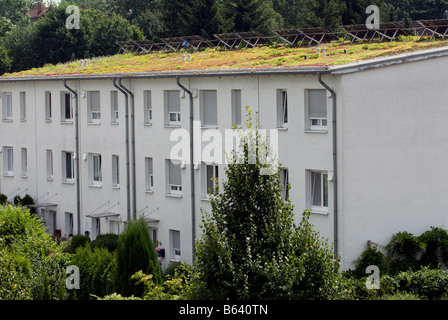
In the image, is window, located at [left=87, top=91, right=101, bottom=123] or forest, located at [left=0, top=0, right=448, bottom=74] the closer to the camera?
window, located at [left=87, top=91, right=101, bottom=123]

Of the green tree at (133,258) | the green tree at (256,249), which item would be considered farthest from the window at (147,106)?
the green tree at (256,249)

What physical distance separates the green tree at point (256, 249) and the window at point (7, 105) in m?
29.7

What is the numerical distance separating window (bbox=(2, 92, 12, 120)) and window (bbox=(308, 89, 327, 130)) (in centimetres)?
2145

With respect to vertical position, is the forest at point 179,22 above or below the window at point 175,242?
above

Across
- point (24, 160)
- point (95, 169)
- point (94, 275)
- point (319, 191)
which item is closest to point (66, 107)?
point (95, 169)

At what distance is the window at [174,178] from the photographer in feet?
112

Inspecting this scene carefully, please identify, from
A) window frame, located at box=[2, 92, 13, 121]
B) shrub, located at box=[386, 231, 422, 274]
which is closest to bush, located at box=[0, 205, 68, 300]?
shrub, located at box=[386, 231, 422, 274]

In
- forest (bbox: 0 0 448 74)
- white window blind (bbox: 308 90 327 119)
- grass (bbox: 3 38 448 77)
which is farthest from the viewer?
forest (bbox: 0 0 448 74)

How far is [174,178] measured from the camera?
3453 cm

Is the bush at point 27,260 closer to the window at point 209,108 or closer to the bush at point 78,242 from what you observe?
the bush at point 78,242

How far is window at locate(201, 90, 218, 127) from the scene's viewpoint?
32.5 metres

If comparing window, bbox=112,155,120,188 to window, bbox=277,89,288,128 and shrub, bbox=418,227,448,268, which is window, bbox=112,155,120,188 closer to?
window, bbox=277,89,288,128

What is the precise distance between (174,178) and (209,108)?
352 cm

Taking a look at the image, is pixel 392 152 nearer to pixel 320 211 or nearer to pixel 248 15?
pixel 320 211
